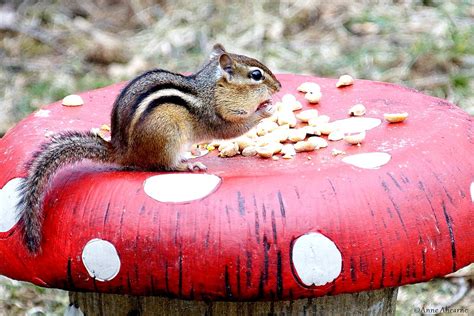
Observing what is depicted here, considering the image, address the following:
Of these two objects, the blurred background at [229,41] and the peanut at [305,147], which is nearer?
the peanut at [305,147]

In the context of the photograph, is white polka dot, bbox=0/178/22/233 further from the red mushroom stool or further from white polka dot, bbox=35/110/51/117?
white polka dot, bbox=35/110/51/117

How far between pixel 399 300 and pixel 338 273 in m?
2.24

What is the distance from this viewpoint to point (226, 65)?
3.03 metres

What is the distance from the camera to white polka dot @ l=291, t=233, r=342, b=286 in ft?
7.73

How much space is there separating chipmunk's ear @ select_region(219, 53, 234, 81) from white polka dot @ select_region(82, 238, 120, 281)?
830 millimetres

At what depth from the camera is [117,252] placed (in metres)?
2.41

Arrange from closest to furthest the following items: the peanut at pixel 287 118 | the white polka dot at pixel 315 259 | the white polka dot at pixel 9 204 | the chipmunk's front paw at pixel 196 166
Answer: the white polka dot at pixel 315 259
the white polka dot at pixel 9 204
the chipmunk's front paw at pixel 196 166
the peanut at pixel 287 118

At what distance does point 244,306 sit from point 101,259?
498 millimetres

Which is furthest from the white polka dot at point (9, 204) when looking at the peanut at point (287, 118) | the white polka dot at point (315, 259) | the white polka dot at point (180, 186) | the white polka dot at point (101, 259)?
the peanut at point (287, 118)

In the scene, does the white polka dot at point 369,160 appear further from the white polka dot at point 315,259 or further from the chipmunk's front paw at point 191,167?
the chipmunk's front paw at point 191,167

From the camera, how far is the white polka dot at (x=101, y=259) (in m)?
2.42

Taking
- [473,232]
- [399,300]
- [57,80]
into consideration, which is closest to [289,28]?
[57,80]

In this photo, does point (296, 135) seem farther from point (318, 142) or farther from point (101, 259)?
point (101, 259)

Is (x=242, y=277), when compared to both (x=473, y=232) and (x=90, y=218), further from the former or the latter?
(x=473, y=232)
